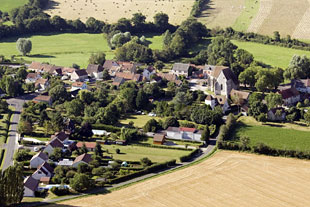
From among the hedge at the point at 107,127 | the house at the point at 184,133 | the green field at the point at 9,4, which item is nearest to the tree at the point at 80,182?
the hedge at the point at 107,127

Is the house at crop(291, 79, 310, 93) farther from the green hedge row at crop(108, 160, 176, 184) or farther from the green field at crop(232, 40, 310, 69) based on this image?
the green hedge row at crop(108, 160, 176, 184)

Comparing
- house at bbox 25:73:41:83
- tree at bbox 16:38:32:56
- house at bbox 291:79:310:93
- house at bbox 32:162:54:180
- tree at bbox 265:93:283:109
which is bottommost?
house at bbox 32:162:54:180

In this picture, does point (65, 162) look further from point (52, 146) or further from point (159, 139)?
point (159, 139)

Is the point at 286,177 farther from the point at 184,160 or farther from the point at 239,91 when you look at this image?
the point at 239,91

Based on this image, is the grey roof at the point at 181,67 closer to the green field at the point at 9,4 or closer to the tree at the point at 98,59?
the tree at the point at 98,59

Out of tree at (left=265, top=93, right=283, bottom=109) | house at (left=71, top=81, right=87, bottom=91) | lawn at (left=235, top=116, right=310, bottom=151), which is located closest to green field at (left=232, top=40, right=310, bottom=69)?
tree at (left=265, top=93, right=283, bottom=109)

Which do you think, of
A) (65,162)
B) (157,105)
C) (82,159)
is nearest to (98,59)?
(157,105)

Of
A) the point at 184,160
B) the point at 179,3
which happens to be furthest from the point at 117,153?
the point at 179,3
